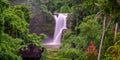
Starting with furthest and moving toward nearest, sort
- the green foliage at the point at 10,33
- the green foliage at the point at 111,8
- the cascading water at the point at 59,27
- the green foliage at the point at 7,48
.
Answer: the cascading water at the point at 59,27, the green foliage at the point at 7,48, the green foliage at the point at 10,33, the green foliage at the point at 111,8

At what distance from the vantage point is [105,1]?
24.0 feet

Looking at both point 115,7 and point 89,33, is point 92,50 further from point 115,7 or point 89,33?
point 115,7

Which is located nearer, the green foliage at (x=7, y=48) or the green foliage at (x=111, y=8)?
the green foliage at (x=111, y=8)

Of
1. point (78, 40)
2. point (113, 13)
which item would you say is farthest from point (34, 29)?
point (113, 13)

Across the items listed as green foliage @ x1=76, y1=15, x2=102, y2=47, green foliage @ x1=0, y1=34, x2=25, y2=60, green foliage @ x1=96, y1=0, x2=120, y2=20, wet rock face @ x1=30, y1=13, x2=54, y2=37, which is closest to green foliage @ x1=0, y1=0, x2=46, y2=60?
green foliage @ x1=0, y1=34, x2=25, y2=60

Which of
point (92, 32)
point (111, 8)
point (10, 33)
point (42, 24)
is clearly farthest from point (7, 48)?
point (42, 24)

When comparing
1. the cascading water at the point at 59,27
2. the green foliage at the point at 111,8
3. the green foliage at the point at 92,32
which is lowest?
the cascading water at the point at 59,27

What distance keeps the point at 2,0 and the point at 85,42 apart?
33.8 ft

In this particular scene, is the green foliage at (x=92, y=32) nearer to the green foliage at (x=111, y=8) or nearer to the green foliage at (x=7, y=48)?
the green foliage at (x=7, y=48)

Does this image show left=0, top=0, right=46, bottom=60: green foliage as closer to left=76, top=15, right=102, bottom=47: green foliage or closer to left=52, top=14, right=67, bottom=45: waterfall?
left=76, top=15, right=102, bottom=47: green foliage

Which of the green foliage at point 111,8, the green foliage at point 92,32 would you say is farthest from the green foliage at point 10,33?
the green foliage at point 111,8

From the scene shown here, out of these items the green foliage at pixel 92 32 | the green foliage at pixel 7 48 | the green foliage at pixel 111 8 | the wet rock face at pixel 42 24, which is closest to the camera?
the green foliage at pixel 111 8

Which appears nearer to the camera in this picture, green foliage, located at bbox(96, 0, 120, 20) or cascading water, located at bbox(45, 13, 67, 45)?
green foliage, located at bbox(96, 0, 120, 20)

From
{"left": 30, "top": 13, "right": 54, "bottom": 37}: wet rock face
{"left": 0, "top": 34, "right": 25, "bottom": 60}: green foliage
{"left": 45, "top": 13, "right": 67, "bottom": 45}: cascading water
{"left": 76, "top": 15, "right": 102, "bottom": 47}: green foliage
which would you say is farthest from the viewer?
{"left": 45, "top": 13, "right": 67, "bottom": 45}: cascading water
